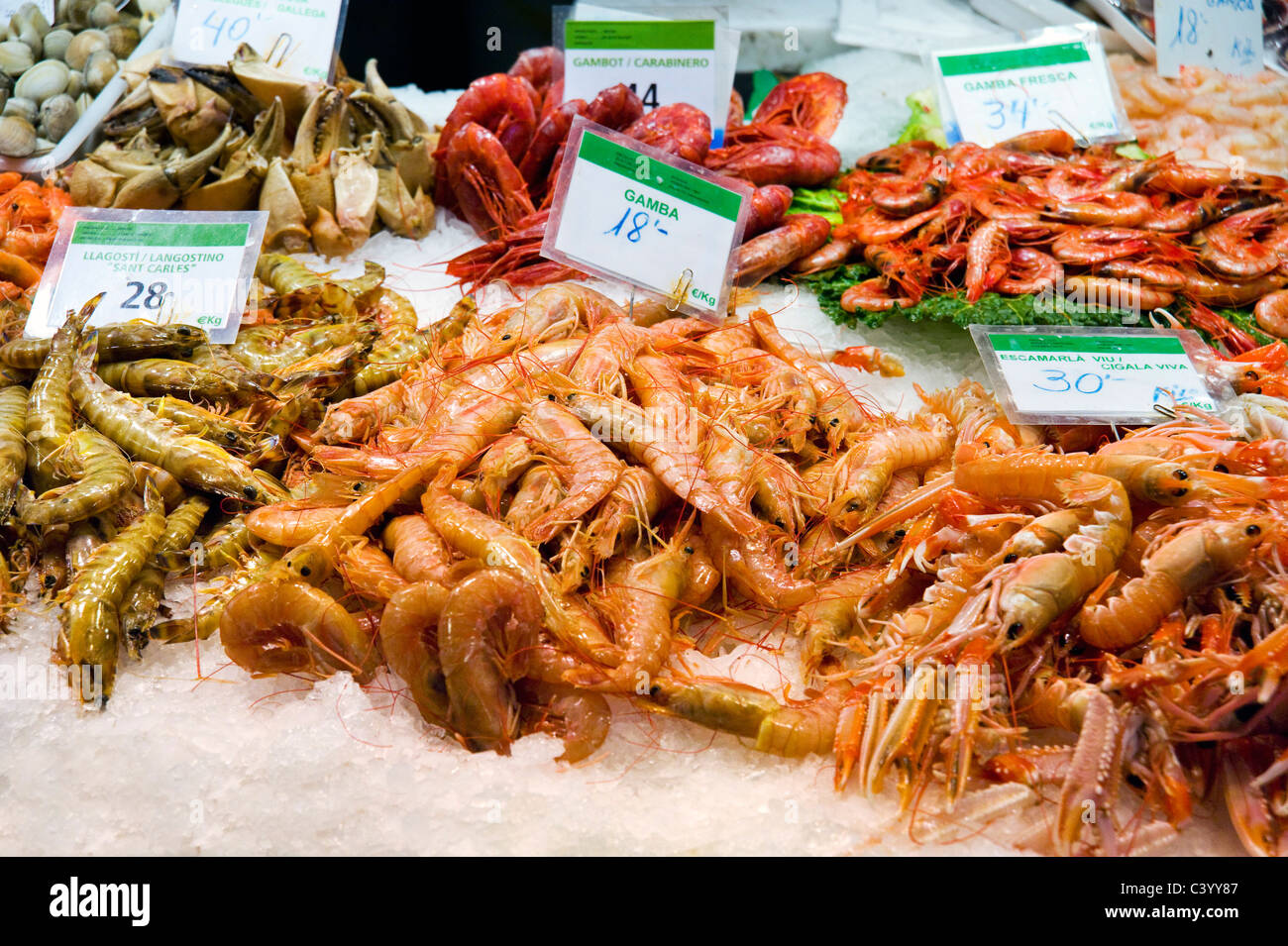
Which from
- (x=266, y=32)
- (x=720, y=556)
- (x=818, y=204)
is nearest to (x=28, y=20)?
(x=266, y=32)

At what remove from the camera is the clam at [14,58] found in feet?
10.6

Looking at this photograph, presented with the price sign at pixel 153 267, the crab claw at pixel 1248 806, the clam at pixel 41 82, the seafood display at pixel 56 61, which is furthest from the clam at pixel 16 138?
the crab claw at pixel 1248 806

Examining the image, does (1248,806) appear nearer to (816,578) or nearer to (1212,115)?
(816,578)

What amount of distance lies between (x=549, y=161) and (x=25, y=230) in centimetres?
167

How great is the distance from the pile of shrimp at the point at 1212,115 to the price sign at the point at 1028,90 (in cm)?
16

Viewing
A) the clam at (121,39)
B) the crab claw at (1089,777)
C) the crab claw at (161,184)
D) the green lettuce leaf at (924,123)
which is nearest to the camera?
the crab claw at (1089,777)

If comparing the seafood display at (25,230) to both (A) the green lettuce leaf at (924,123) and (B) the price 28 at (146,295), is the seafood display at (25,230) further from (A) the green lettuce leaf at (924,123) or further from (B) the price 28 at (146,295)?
(A) the green lettuce leaf at (924,123)

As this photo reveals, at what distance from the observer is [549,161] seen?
3.34 meters

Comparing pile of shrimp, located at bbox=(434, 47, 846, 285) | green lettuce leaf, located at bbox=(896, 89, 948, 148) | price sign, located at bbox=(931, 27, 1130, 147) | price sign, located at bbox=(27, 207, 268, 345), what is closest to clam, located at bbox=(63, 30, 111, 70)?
price sign, located at bbox=(27, 207, 268, 345)

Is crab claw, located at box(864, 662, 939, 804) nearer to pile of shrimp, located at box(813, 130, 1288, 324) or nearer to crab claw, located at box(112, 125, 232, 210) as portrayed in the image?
pile of shrimp, located at box(813, 130, 1288, 324)

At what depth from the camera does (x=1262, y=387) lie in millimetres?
2270

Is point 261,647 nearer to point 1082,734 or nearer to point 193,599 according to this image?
point 193,599

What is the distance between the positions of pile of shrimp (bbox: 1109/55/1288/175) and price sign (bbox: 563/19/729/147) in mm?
1654
